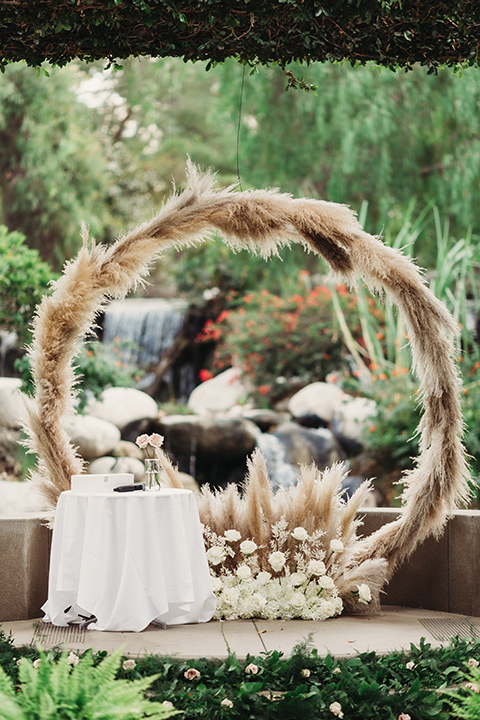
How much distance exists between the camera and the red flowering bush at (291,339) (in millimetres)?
11492

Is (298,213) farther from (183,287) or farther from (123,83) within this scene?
(123,83)

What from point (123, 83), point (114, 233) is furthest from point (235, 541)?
point (123, 83)

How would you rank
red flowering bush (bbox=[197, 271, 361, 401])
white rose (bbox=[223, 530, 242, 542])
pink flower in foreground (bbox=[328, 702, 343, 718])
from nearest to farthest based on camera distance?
pink flower in foreground (bbox=[328, 702, 343, 718]) → white rose (bbox=[223, 530, 242, 542]) → red flowering bush (bbox=[197, 271, 361, 401])

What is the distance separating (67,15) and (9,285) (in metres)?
3.74

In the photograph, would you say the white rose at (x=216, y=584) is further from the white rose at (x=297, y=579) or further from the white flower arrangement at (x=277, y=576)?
the white rose at (x=297, y=579)

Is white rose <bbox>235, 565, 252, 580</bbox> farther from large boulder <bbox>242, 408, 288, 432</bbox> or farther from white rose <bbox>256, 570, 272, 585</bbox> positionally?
large boulder <bbox>242, 408, 288, 432</bbox>

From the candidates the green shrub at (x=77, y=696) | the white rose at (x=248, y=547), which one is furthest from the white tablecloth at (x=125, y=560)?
the green shrub at (x=77, y=696)

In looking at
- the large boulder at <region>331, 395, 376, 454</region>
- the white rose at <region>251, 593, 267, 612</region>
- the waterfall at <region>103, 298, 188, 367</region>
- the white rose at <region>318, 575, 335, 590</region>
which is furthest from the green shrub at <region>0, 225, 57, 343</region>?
the waterfall at <region>103, 298, 188, 367</region>

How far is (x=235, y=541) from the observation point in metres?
4.52

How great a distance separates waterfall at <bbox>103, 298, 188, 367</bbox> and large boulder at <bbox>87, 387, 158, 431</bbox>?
272 centimetres

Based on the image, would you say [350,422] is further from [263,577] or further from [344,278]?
[263,577]

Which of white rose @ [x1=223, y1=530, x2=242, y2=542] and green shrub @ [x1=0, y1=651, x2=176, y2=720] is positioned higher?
white rose @ [x1=223, y1=530, x2=242, y2=542]

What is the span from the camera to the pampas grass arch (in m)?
4.38

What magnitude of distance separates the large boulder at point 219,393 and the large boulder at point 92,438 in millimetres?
2917
